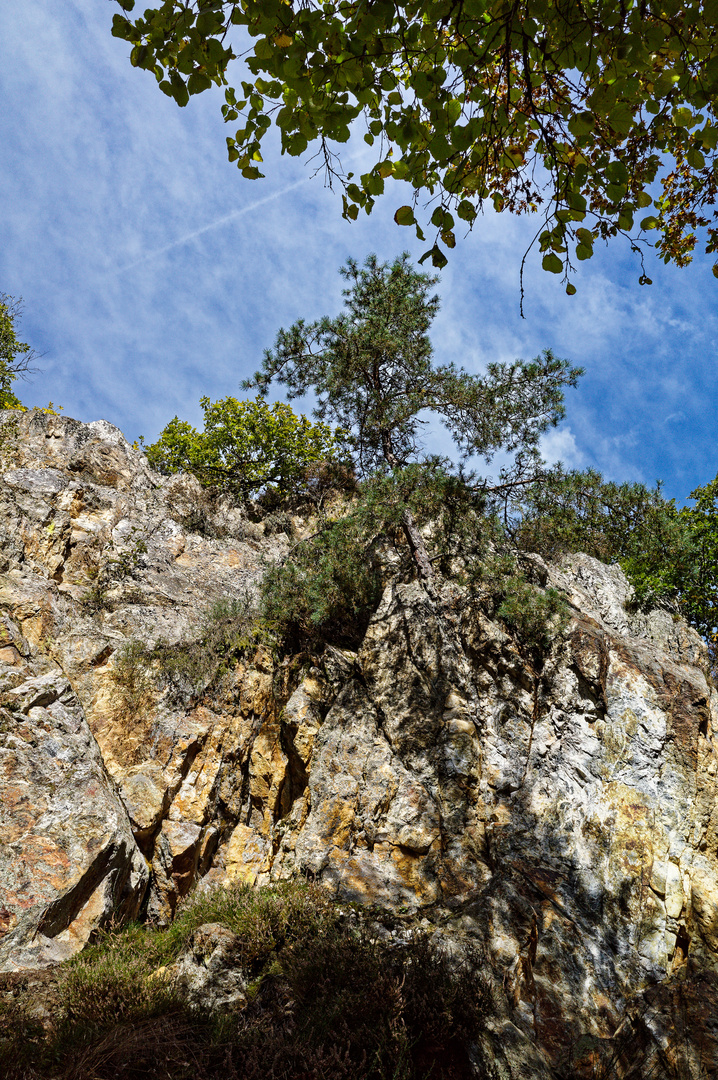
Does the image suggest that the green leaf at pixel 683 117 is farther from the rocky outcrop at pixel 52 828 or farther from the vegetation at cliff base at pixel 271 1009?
the rocky outcrop at pixel 52 828

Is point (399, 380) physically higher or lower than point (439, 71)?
higher

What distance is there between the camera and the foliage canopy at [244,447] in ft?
51.0

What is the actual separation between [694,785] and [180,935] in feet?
20.4

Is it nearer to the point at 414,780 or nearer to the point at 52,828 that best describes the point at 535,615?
the point at 414,780

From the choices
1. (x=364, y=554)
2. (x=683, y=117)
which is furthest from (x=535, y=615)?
→ (x=683, y=117)

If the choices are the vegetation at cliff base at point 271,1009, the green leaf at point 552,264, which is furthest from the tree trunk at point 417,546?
the green leaf at point 552,264

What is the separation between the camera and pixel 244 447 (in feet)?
52.6

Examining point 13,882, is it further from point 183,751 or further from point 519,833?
point 519,833

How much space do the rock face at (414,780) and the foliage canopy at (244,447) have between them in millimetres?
5219

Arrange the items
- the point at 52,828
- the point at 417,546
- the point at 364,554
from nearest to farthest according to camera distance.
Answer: the point at 52,828 → the point at 417,546 → the point at 364,554

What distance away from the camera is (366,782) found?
7.33 meters

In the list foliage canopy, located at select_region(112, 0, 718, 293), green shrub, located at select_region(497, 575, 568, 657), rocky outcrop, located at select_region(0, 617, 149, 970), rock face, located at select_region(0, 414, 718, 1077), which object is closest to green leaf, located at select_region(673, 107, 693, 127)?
foliage canopy, located at select_region(112, 0, 718, 293)

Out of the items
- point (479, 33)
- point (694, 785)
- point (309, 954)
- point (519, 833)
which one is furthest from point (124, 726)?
point (479, 33)

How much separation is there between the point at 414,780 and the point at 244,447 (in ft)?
37.3
